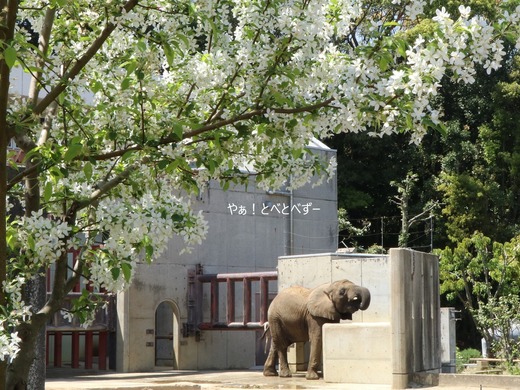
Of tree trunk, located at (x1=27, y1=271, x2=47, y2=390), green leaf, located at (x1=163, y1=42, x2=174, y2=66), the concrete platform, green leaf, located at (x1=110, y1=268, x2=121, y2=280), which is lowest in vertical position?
the concrete platform

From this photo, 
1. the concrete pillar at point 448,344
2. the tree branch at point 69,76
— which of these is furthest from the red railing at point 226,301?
the tree branch at point 69,76

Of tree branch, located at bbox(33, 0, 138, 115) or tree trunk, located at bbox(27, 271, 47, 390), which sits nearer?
tree branch, located at bbox(33, 0, 138, 115)

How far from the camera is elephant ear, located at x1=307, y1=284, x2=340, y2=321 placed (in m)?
18.6

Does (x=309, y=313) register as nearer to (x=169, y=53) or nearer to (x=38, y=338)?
(x=38, y=338)

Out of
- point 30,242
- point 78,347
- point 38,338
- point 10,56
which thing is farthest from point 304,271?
point 10,56

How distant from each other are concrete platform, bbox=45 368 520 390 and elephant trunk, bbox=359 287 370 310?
1.49m

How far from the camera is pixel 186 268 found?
25297 mm

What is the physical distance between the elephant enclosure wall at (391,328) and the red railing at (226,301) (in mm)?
3481

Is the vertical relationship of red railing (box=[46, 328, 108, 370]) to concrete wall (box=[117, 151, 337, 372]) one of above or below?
below

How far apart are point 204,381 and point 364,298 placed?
3744 mm

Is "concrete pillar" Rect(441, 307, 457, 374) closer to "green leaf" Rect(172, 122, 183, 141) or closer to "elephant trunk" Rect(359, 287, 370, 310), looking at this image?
"elephant trunk" Rect(359, 287, 370, 310)

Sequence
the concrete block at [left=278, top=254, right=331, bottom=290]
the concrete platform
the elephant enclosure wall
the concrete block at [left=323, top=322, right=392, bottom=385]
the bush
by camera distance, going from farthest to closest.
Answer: the bush → the concrete block at [left=278, top=254, right=331, bottom=290] → the concrete block at [left=323, top=322, right=392, bottom=385] → the elephant enclosure wall → the concrete platform

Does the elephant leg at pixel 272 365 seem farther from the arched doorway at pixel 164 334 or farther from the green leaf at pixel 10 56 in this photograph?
the green leaf at pixel 10 56

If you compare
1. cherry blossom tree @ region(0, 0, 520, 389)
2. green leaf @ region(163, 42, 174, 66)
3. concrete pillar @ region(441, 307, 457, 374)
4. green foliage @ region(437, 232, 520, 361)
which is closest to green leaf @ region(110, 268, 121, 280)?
cherry blossom tree @ region(0, 0, 520, 389)
